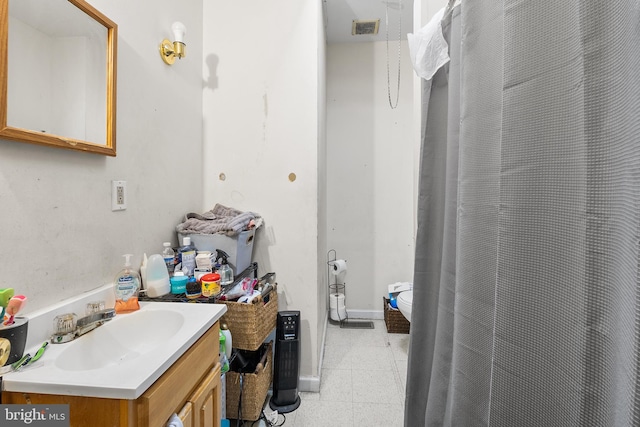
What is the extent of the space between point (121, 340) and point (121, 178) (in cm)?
65

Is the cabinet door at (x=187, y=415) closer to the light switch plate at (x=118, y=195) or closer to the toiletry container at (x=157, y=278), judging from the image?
the toiletry container at (x=157, y=278)

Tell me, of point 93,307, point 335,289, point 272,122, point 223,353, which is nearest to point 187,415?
point 223,353

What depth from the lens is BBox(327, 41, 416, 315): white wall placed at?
294 cm

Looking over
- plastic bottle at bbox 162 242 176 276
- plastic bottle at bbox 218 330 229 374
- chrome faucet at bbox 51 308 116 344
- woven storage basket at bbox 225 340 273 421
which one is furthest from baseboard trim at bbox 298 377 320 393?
chrome faucet at bbox 51 308 116 344

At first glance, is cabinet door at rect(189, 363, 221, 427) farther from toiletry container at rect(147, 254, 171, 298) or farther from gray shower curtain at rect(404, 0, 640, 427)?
gray shower curtain at rect(404, 0, 640, 427)

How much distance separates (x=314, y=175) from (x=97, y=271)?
3.90 feet

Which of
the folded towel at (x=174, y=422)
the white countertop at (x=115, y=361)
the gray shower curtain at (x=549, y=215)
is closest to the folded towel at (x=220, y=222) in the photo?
the white countertop at (x=115, y=361)

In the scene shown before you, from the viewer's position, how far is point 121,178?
1240mm

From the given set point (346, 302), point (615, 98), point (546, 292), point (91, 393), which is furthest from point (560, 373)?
point (346, 302)

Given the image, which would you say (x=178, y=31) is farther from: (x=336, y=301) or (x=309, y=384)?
→ (x=336, y=301)

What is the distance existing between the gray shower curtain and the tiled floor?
109 centimetres

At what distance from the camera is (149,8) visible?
139cm

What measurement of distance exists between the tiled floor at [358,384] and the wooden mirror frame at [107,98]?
1.63 metres

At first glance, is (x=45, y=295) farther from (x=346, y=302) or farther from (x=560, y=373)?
(x=346, y=302)
